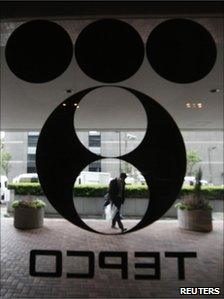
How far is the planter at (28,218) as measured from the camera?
8.49 metres

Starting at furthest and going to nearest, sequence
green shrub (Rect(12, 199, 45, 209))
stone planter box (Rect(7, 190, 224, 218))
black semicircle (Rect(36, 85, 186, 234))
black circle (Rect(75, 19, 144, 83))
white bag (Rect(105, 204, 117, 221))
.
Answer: green shrub (Rect(12, 199, 45, 209)) < stone planter box (Rect(7, 190, 224, 218)) < white bag (Rect(105, 204, 117, 221)) < black circle (Rect(75, 19, 144, 83)) < black semicircle (Rect(36, 85, 186, 234))

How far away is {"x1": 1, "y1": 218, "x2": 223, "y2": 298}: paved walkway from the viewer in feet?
13.7

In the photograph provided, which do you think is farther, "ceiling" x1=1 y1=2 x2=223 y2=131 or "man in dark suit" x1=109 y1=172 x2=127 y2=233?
"ceiling" x1=1 y1=2 x2=223 y2=131

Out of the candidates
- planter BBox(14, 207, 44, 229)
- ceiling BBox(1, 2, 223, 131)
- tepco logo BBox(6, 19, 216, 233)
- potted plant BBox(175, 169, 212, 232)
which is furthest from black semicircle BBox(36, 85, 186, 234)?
planter BBox(14, 207, 44, 229)

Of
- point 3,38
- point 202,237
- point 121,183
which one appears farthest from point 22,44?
point 202,237

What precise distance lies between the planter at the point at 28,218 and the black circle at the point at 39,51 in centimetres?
588

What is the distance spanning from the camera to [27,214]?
855 cm

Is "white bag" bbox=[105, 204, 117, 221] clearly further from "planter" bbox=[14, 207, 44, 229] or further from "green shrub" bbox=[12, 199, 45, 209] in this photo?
"planter" bbox=[14, 207, 44, 229]

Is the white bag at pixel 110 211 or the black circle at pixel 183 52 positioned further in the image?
the white bag at pixel 110 211

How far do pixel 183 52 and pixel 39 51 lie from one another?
4.25ft

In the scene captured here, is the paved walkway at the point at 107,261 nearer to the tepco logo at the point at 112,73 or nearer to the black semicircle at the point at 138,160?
the black semicircle at the point at 138,160

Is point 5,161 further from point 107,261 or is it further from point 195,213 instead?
point 195,213

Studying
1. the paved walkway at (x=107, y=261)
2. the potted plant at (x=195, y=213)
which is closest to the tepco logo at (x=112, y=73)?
the paved walkway at (x=107, y=261)

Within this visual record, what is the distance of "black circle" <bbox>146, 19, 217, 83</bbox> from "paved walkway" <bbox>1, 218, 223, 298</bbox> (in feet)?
4.73
